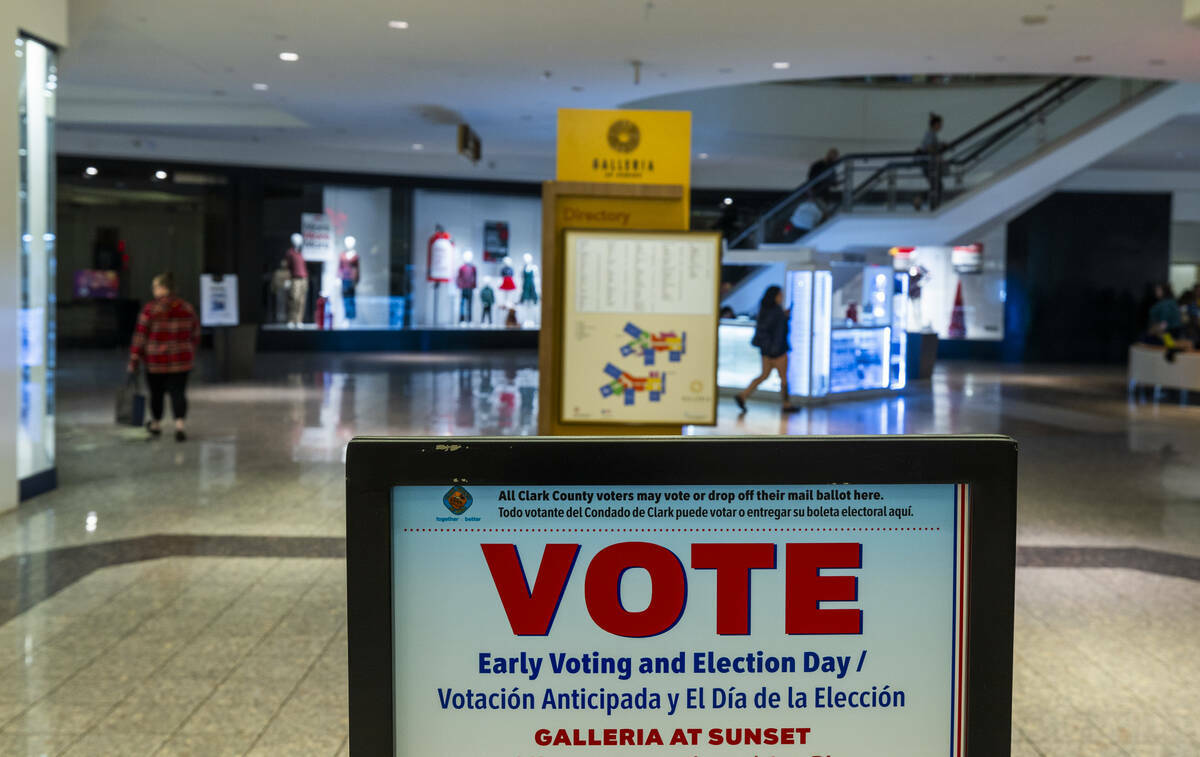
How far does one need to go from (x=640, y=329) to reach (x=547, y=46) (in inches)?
282

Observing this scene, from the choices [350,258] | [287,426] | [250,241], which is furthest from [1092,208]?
[287,426]

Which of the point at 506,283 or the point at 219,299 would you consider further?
the point at 506,283

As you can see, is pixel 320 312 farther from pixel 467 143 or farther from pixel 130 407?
pixel 130 407

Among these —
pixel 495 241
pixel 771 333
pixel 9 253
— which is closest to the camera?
pixel 9 253

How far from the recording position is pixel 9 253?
302 inches

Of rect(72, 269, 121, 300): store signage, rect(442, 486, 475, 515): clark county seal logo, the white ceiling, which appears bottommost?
rect(442, 486, 475, 515): clark county seal logo

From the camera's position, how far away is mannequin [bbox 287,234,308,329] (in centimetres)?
2439

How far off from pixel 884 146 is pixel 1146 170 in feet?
19.3

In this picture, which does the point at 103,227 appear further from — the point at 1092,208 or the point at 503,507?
the point at 503,507

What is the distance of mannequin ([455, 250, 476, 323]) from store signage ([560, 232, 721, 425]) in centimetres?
2067

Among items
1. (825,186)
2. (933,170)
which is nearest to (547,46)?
(825,186)

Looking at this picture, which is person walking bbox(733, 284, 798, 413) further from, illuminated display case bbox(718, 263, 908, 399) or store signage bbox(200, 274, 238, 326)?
store signage bbox(200, 274, 238, 326)

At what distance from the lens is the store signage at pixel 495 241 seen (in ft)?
87.0

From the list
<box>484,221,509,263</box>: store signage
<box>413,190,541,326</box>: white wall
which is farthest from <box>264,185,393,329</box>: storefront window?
<box>484,221,509,263</box>: store signage
